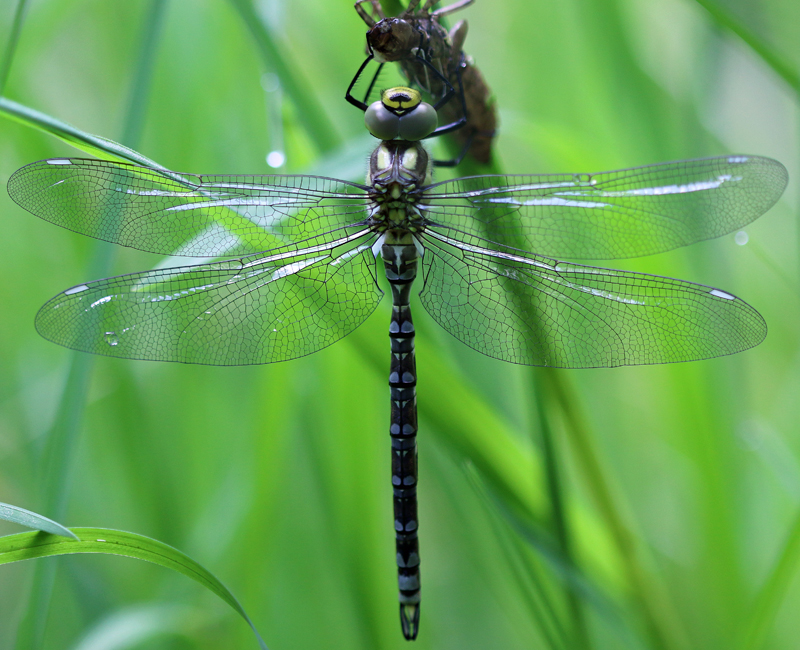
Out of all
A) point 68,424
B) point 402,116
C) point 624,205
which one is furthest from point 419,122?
point 68,424

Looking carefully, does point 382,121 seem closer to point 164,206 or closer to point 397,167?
point 397,167

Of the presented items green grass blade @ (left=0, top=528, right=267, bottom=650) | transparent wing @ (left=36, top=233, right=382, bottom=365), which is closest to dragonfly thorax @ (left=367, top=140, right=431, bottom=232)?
transparent wing @ (left=36, top=233, right=382, bottom=365)

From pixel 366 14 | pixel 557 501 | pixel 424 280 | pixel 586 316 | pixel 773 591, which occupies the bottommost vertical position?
pixel 773 591

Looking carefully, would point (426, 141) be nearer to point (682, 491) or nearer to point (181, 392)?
point (181, 392)

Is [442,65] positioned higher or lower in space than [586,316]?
higher

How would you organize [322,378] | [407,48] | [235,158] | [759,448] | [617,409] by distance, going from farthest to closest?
[617,409]
[235,158]
[322,378]
[759,448]
[407,48]

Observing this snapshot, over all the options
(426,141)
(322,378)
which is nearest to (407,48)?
(426,141)

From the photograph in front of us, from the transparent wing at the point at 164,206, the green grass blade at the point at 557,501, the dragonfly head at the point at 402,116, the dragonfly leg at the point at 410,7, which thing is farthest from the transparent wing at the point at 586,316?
the dragonfly leg at the point at 410,7
